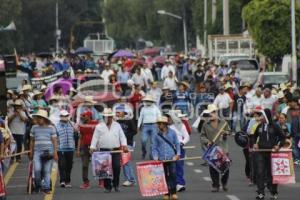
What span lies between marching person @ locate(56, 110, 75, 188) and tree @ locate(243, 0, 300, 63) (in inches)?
1346

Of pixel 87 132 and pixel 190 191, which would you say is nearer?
pixel 190 191

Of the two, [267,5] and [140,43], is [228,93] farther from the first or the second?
[140,43]

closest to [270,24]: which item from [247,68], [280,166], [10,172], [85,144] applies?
[247,68]

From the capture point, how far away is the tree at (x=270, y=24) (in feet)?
191

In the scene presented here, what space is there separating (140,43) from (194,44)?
19.5m

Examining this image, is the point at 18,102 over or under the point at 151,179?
over

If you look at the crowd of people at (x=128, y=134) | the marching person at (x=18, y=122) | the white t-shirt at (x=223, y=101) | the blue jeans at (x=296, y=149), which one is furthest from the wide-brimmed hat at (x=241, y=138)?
the white t-shirt at (x=223, y=101)

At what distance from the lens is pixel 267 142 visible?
2145 centimetres

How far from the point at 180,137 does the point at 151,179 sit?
8.15ft

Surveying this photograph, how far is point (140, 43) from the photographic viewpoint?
148750mm

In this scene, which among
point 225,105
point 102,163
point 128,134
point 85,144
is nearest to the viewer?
point 102,163

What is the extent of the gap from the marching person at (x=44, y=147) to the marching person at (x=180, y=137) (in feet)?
6.91

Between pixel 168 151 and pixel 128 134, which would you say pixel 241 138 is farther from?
pixel 128 134

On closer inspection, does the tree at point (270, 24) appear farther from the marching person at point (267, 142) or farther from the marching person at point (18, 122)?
the marching person at point (267, 142)
